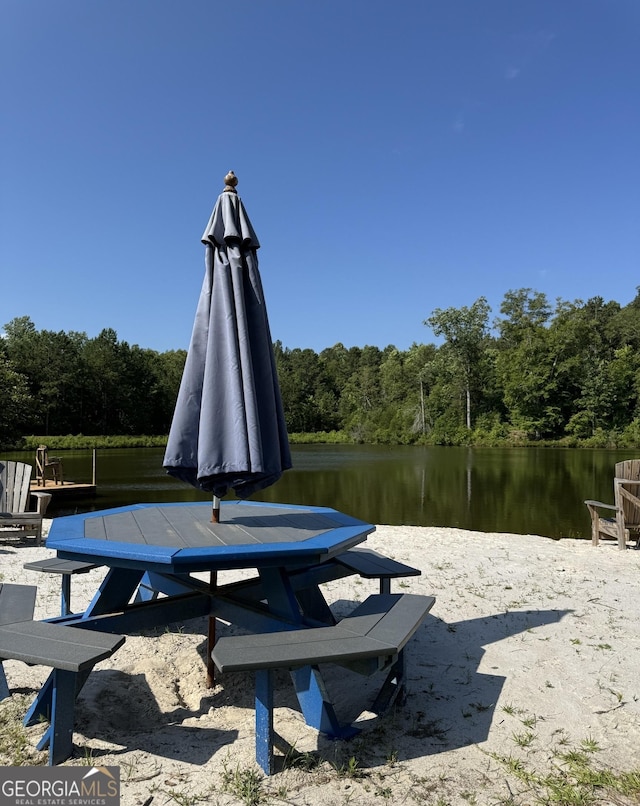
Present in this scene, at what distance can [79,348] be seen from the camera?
5188 centimetres

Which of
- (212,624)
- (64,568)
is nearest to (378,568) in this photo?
(212,624)

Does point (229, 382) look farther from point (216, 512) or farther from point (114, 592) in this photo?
point (114, 592)

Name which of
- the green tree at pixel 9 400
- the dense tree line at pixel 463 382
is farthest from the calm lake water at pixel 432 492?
the dense tree line at pixel 463 382

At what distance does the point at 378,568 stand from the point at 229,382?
1460 millimetres

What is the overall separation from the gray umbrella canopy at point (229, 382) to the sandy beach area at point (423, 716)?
106cm

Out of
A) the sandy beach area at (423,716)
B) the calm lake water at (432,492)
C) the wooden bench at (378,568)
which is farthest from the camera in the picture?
the calm lake water at (432,492)

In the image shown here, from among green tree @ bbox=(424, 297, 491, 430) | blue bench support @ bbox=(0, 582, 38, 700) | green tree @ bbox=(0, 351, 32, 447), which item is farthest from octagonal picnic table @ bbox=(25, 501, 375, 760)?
green tree @ bbox=(424, 297, 491, 430)

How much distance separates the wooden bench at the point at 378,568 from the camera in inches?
123

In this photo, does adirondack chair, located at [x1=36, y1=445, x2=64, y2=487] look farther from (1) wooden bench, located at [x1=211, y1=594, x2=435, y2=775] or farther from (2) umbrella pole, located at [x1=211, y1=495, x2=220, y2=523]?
(1) wooden bench, located at [x1=211, y1=594, x2=435, y2=775]

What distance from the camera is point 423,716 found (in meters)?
2.46

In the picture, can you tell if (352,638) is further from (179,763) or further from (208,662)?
(208,662)

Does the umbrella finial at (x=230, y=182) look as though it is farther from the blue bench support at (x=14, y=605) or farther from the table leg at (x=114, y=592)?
the blue bench support at (x=14, y=605)

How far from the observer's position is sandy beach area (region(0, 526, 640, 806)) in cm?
192
